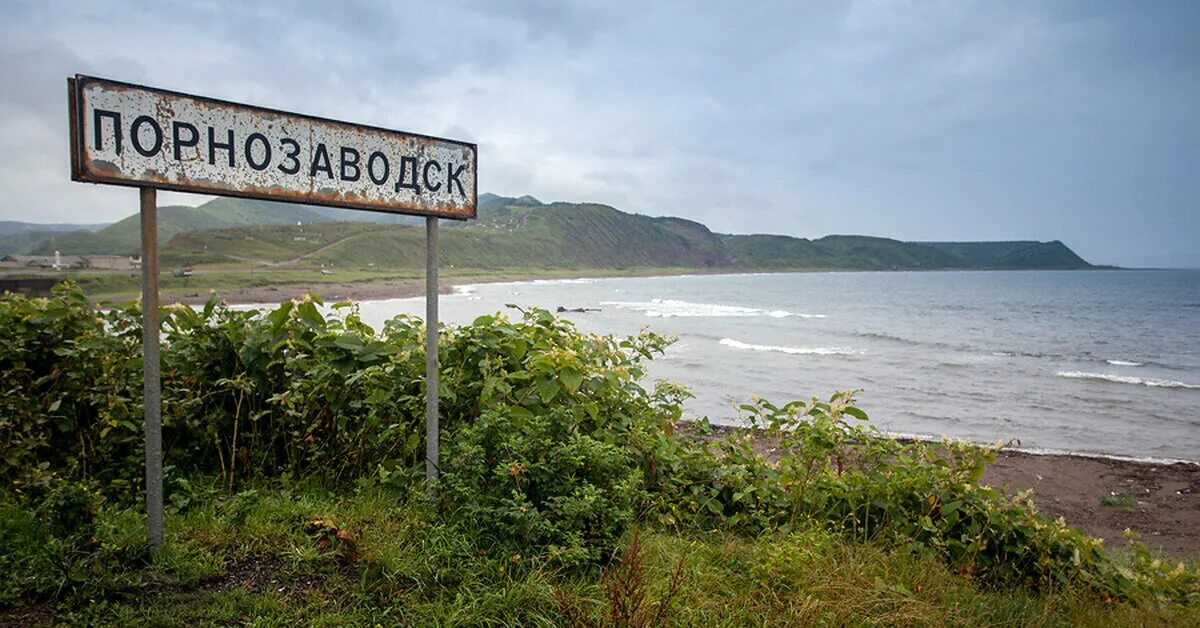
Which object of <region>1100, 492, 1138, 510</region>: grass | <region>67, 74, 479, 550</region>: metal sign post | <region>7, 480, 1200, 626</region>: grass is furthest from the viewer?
<region>1100, 492, 1138, 510</region>: grass

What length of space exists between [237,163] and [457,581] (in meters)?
2.16

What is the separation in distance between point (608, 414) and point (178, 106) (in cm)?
283

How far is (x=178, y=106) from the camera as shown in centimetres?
303

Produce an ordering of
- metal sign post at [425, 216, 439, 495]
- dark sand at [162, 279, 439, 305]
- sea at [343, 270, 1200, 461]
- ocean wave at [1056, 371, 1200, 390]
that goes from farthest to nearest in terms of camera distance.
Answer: dark sand at [162, 279, 439, 305], ocean wave at [1056, 371, 1200, 390], sea at [343, 270, 1200, 461], metal sign post at [425, 216, 439, 495]

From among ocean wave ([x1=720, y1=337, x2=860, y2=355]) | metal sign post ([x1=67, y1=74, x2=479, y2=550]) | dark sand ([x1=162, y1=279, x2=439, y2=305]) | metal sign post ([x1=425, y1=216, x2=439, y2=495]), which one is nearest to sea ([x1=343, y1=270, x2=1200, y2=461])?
ocean wave ([x1=720, y1=337, x2=860, y2=355])

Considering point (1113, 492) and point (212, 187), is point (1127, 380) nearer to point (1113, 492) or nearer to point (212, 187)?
point (1113, 492)

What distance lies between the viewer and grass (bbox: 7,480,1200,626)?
271 centimetres

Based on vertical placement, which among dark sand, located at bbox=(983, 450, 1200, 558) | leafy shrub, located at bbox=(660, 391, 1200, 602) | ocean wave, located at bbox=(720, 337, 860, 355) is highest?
leafy shrub, located at bbox=(660, 391, 1200, 602)

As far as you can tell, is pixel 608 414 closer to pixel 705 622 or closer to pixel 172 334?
pixel 705 622

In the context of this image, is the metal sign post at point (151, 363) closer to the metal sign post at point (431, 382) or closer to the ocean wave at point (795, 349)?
the metal sign post at point (431, 382)

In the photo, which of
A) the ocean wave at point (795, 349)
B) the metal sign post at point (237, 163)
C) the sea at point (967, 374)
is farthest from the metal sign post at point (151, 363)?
the ocean wave at point (795, 349)

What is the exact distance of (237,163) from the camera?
3.17 meters

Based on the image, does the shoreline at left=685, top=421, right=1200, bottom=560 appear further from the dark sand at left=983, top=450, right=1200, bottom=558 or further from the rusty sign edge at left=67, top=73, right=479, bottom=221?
the rusty sign edge at left=67, top=73, right=479, bottom=221

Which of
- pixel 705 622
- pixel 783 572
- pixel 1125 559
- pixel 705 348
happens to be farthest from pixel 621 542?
pixel 705 348
